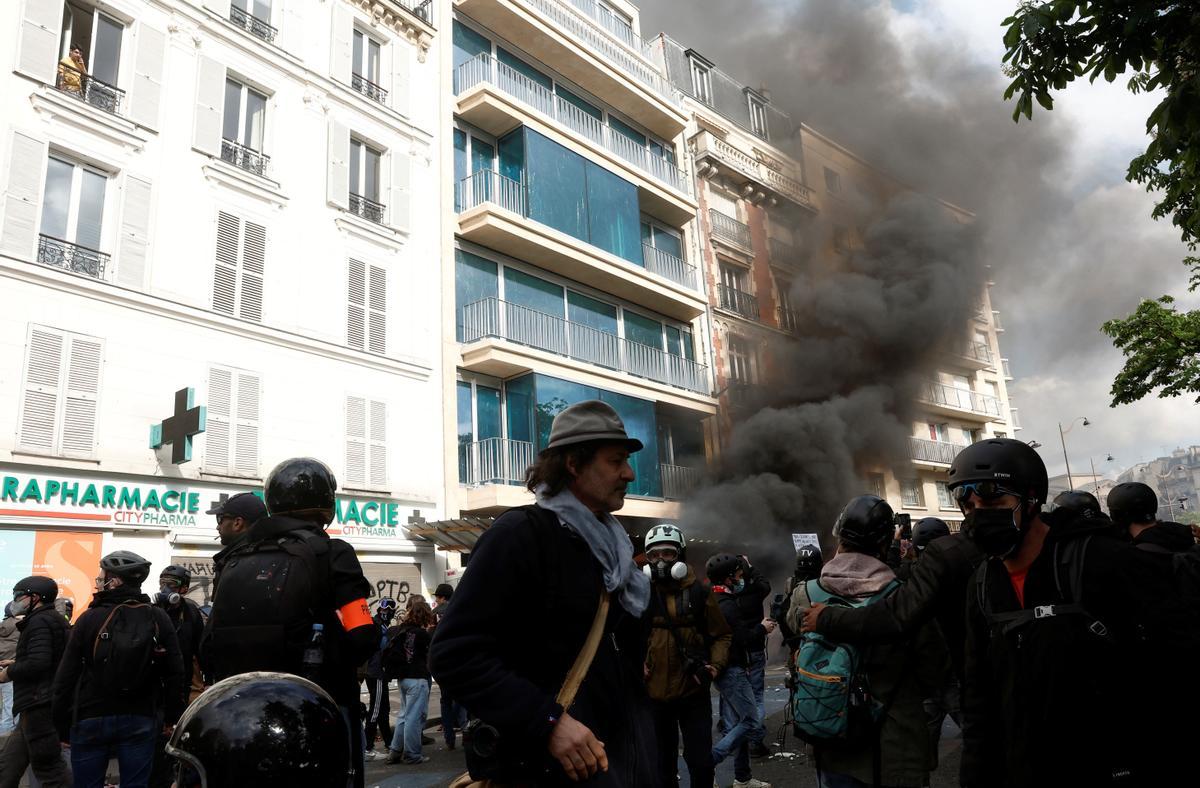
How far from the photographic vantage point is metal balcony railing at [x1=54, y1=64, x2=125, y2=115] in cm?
1155

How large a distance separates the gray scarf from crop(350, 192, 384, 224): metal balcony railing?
1364 cm

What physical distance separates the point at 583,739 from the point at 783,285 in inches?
952

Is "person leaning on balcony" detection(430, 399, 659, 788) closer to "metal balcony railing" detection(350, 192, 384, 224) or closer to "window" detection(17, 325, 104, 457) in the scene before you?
"window" detection(17, 325, 104, 457)

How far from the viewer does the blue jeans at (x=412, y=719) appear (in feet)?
24.8

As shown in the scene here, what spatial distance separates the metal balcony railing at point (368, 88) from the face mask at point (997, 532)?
15171 mm

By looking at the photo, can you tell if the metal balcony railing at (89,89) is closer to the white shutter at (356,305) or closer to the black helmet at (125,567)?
the white shutter at (356,305)

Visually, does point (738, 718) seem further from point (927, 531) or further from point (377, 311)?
point (377, 311)

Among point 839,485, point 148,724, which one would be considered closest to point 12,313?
point 148,724

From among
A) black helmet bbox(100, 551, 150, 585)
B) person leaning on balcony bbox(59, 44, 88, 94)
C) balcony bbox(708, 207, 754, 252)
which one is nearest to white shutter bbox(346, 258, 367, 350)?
person leaning on balcony bbox(59, 44, 88, 94)

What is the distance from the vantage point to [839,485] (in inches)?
883

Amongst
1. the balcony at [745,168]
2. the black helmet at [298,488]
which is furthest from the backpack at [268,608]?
the balcony at [745,168]

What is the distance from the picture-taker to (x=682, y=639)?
4969 mm

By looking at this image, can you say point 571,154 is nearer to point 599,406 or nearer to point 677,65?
point 677,65

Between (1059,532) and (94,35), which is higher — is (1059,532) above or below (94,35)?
below
